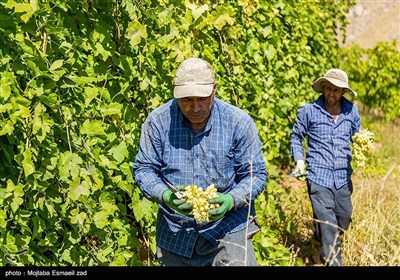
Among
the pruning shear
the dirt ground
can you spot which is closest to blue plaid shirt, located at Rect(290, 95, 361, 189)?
the pruning shear

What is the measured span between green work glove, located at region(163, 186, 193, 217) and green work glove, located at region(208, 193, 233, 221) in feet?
0.30

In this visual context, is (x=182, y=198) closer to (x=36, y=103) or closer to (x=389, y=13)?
(x=36, y=103)

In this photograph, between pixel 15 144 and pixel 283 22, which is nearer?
pixel 15 144

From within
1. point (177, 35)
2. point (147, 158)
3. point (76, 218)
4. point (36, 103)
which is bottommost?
point (76, 218)

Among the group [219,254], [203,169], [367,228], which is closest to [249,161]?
[203,169]

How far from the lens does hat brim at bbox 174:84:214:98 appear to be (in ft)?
10.2

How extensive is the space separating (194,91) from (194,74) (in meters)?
0.09

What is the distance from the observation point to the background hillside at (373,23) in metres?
23.2

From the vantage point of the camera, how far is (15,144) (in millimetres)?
3285

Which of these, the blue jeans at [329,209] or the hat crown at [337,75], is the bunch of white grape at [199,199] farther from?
the hat crown at [337,75]

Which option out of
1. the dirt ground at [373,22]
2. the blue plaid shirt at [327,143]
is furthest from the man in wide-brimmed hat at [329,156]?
the dirt ground at [373,22]

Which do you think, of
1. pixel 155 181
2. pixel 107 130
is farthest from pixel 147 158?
pixel 107 130

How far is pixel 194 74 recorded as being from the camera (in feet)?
10.3

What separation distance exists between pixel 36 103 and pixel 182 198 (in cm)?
73
